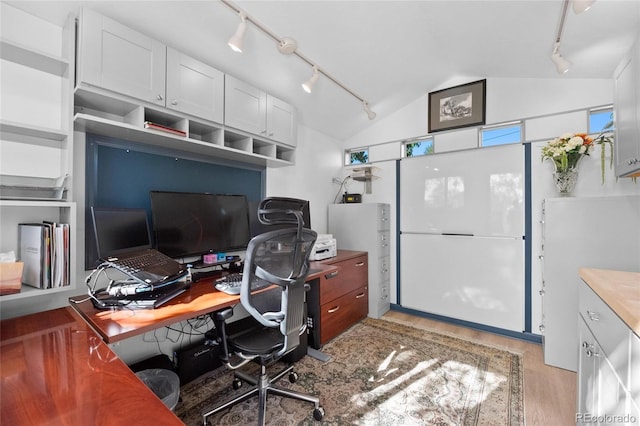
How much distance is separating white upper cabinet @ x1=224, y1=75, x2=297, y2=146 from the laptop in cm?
98

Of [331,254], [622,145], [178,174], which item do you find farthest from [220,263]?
[622,145]

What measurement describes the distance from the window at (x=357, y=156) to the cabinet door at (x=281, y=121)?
1.43 m

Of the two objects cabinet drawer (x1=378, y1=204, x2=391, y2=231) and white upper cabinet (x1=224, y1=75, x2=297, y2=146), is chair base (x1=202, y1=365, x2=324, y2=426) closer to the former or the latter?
white upper cabinet (x1=224, y1=75, x2=297, y2=146)

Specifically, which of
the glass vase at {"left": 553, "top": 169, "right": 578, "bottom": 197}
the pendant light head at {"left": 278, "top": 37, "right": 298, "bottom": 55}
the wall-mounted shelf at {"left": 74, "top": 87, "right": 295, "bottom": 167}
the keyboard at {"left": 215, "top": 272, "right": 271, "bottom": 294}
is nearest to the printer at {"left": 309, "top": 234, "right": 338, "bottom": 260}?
the wall-mounted shelf at {"left": 74, "top": 87, "right": 295, "bottom": 167}

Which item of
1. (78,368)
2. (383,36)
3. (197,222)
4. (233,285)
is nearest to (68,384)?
(78,368)

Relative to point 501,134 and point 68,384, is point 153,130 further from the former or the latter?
point 501,134

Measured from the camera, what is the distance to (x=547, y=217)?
226 centimetres

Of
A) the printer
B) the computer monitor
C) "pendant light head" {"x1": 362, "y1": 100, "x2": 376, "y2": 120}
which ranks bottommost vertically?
the printer

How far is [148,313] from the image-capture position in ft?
4.27

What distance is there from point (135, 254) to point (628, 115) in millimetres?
3015

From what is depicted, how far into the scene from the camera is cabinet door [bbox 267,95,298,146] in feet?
8.07

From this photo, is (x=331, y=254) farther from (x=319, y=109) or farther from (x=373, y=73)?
(x=373, y=73)

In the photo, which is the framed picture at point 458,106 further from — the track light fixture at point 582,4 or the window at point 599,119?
the track light fixture at point 582,4

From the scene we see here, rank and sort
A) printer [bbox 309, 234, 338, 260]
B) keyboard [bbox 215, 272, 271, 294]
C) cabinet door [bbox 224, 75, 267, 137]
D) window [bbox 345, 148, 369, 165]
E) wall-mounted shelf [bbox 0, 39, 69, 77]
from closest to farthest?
wall-mounted shelf [bbox 0, 39, 69, 77], keyboard [bbox 215, 272, 271, 294], cabinet door [bbox 224, 75, 267, 137], printer [bbox 309, 234, 338, 260], window [bbox 345, 148, 369, 165]
